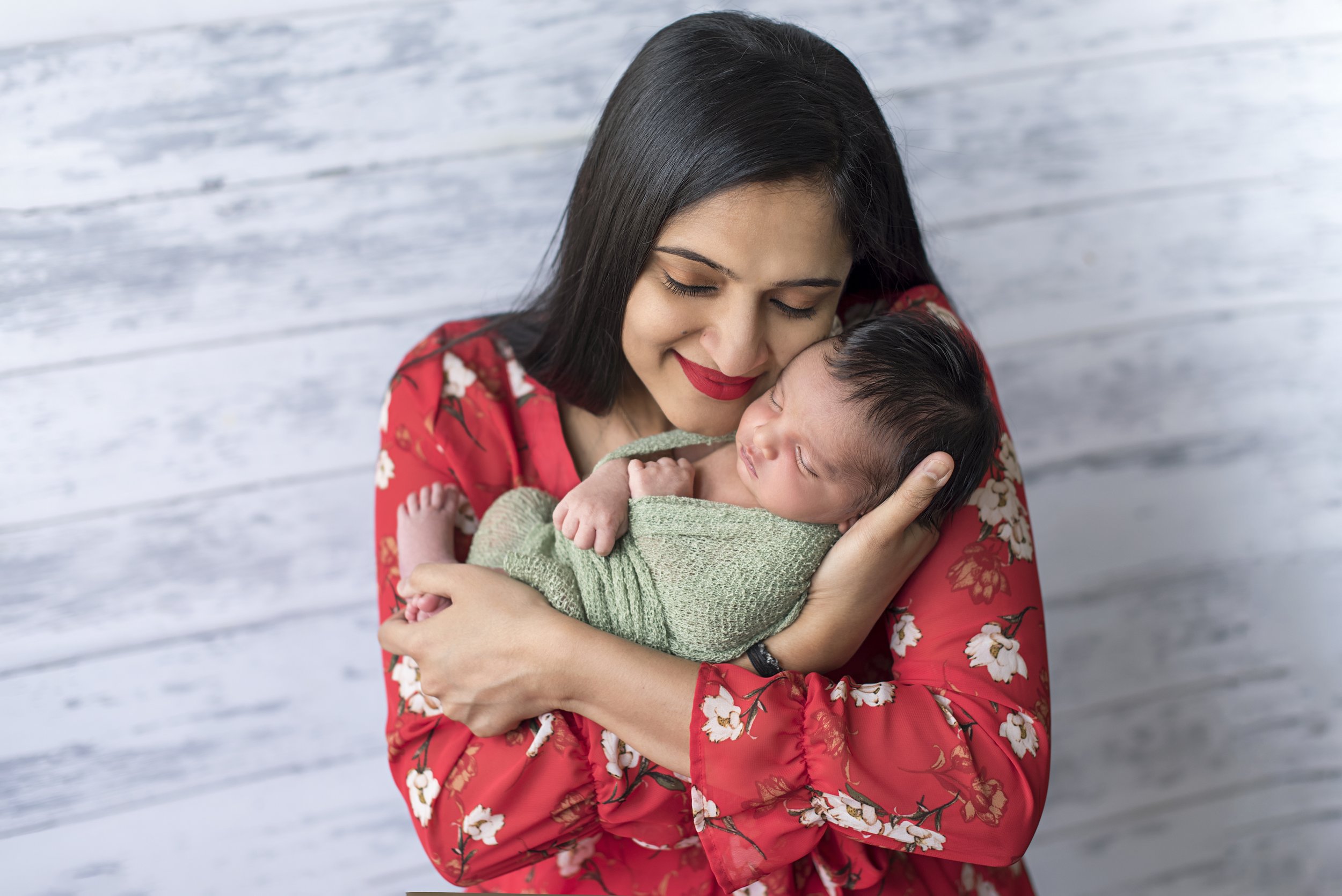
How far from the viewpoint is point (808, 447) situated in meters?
1.19

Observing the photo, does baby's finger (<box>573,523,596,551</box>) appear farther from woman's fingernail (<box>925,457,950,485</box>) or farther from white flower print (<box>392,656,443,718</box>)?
woman's fingernail (<box>925,457,950,485</box>)

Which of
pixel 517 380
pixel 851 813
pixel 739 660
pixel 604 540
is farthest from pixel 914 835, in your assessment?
pixel 517 380

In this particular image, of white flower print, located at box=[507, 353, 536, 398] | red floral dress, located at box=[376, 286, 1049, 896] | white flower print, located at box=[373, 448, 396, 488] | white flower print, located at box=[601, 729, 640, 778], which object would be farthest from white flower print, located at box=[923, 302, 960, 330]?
white flower print, located at box=[373, 448, 396, 488]

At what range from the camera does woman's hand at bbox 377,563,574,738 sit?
3.74 feet

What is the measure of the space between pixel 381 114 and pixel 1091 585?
1938mm

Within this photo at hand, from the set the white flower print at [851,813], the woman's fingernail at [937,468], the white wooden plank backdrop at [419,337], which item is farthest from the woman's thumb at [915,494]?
the white wooden plank backdrop at [419,337]

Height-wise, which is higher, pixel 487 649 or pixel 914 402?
pixel 914 402

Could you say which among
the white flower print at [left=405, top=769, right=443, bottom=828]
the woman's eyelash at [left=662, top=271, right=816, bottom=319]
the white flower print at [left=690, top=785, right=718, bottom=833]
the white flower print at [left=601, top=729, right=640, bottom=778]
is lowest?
the white flower print at [left=405, top=769, right=443, bottom=828]

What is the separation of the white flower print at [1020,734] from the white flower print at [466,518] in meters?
0.81

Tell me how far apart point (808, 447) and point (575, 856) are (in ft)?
2.34

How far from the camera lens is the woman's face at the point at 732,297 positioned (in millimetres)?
1117

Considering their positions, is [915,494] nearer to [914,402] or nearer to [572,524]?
[914,402]

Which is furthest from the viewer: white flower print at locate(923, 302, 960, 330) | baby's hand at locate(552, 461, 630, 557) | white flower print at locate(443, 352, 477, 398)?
white flower print at locate(443, 352, 477, 398)

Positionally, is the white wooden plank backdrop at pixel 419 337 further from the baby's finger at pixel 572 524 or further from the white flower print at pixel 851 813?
the white flower print at pixel 851 813
